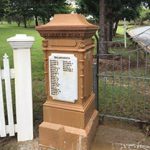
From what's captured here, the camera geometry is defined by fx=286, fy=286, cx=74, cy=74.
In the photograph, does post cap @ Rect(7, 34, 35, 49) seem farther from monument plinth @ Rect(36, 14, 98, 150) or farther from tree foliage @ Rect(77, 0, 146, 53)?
tree foliage @ Rect(77, 0, 146, 53)

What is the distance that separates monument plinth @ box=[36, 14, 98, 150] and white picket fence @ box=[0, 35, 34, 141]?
247 mm

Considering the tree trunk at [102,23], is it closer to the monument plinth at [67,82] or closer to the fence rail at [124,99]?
the fence rail at [124,99]

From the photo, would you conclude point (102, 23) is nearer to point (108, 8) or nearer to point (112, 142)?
point (108, 8)

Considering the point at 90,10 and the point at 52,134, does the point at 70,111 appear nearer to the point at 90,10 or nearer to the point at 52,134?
the point at 52,134

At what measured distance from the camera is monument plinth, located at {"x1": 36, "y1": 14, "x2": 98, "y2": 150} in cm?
346

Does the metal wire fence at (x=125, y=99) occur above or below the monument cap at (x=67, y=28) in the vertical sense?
below

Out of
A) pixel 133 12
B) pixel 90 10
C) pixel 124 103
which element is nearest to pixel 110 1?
pixel 90 10

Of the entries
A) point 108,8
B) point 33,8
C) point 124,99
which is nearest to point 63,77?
point 124,99

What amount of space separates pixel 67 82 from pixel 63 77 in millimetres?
84

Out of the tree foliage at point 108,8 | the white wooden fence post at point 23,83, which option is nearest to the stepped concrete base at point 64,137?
the white wooden fence post at point 23,83

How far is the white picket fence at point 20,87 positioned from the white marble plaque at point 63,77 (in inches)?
13.4

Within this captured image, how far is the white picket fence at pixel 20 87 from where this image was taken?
3.69 m

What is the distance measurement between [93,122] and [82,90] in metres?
0.67

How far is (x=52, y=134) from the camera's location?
3779 mm
